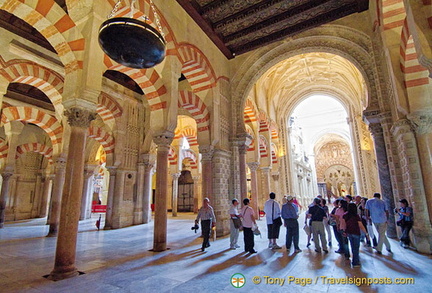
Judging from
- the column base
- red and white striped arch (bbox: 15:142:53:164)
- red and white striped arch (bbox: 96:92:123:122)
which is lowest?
the column base

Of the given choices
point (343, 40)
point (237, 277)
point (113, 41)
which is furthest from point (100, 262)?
point (343, 40)

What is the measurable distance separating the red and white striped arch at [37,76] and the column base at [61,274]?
17.4 ft

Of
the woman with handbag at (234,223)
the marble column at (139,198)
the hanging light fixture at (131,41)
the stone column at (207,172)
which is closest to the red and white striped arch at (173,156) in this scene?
the marble column at (139,198)

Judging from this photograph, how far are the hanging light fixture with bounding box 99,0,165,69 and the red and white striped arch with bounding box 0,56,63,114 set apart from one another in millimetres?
4896

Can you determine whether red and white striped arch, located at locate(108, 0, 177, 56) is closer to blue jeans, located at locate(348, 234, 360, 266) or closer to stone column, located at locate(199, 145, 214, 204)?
stone column, located at locate(199, 145, 214, 204)

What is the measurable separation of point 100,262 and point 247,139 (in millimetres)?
5143

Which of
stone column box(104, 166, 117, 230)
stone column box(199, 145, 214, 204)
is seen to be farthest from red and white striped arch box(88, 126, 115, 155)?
stone column box(199, 145, 214, 204)

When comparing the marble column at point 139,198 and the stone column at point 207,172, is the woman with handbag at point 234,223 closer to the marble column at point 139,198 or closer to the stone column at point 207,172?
the stone column at point 207,172

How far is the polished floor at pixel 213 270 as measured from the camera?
2.77 metres

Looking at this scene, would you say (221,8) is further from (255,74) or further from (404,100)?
(404,100)

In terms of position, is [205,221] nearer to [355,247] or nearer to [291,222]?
[291,222]

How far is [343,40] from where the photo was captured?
21.6 feet

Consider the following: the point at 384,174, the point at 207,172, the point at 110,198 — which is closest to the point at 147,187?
the point at 110,198

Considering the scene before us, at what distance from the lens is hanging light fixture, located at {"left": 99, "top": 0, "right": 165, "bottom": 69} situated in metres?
2.79
